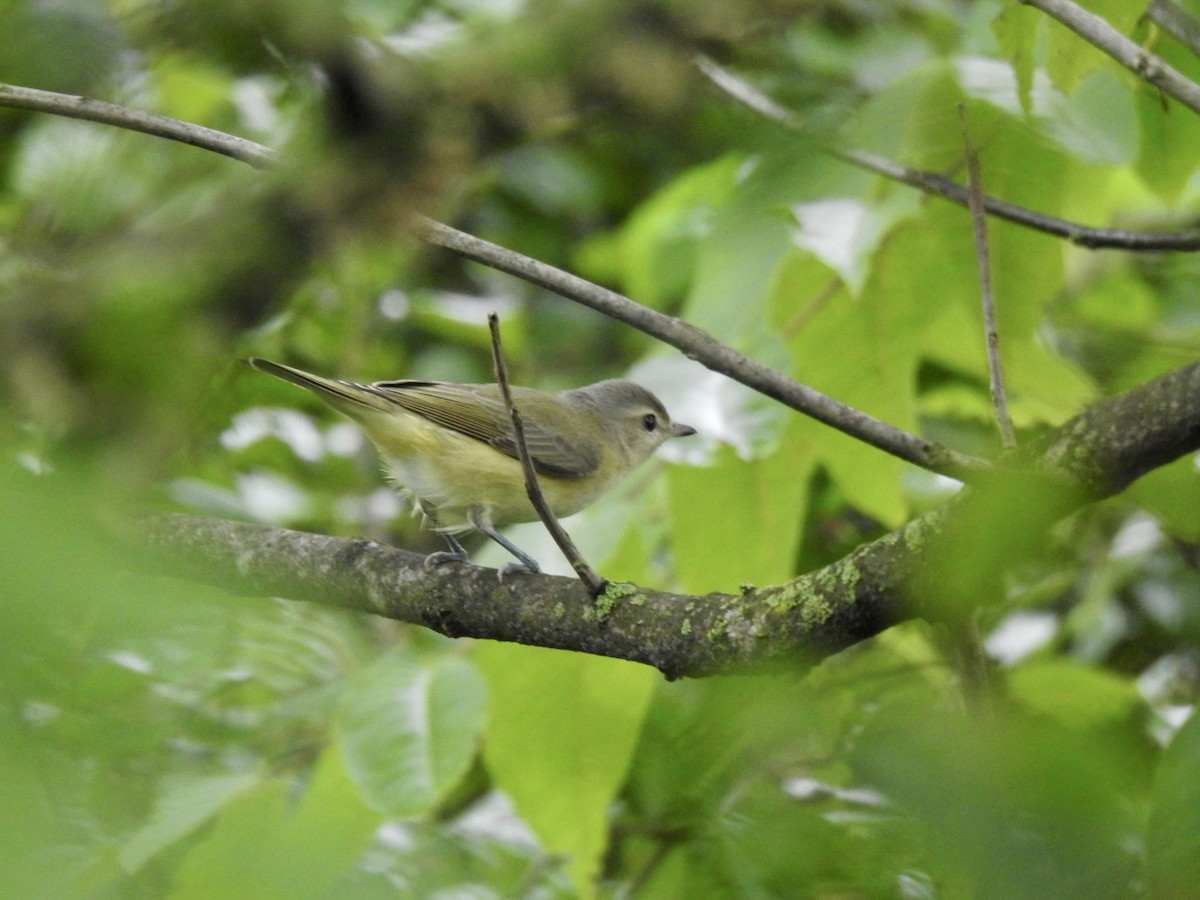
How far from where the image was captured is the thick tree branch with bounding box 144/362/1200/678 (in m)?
1.84

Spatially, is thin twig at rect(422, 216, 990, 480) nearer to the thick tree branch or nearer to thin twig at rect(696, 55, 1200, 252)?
the thick tree branch

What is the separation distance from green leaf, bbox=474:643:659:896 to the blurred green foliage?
0.04 feet

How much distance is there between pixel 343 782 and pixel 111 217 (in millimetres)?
2635

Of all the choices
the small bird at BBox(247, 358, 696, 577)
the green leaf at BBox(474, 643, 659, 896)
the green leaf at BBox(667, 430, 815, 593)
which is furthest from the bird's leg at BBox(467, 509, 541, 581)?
the green leaf at BBox(667, 430, 815, 593)

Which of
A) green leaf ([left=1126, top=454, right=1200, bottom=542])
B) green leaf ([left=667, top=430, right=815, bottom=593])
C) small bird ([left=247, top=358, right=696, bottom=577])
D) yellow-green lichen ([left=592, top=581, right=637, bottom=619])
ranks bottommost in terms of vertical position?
small bird ([left=247, top=358, right=696, bottom=577])

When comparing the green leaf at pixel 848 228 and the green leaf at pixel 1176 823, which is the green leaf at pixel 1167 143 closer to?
the green leaf at pixel 848 228

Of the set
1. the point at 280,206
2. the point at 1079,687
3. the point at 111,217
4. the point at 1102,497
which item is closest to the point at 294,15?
the point at 280,206

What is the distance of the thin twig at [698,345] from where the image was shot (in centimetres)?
262

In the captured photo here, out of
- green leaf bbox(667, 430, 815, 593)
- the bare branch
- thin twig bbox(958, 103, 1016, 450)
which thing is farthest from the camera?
green leaf bbox(667, 430, 815, 593)

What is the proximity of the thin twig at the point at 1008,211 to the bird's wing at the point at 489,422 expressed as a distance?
7.06 feet

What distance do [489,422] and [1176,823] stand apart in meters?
4.14

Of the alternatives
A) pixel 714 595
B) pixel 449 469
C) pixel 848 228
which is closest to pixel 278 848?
pixel 714 595

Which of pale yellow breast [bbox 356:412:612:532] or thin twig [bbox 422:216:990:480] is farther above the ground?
thin twig [bbox 422:216:990:480]

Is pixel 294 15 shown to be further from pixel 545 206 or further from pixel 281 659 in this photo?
pixel 545 206
